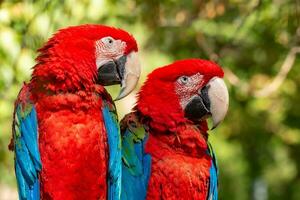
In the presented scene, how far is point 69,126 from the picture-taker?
3867 mm

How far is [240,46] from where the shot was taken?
7758 millimetres

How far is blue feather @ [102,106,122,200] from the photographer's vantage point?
3.94 metres

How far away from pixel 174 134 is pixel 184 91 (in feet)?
0.77

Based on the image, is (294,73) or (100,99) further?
(294,73)

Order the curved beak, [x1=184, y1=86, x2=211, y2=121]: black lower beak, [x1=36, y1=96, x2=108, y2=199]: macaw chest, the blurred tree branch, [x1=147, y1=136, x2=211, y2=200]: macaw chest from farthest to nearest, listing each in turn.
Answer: the blurred tree branch → [x1=184, y1=86, x2=211, y2=121]: black lower beak → [x1=147, y1=136, x2=211, y2=200]: macaw chest → the curved beak → [x1=36, y1=96, x2=108, y2=199]: macaw chest

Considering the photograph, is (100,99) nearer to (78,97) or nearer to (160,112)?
(78,97)

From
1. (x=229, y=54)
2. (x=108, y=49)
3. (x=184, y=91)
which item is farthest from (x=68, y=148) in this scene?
(x=229, y=54)

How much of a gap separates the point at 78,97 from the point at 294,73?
4.04 m

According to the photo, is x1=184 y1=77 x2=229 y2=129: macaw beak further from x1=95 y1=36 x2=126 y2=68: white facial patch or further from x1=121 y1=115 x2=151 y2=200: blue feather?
x1=95 y1=36 x2=126 y2=68: white facial patch

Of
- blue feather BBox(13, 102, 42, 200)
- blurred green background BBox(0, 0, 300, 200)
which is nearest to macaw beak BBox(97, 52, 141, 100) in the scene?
blue feather BBox(13, 102, 42, 200)

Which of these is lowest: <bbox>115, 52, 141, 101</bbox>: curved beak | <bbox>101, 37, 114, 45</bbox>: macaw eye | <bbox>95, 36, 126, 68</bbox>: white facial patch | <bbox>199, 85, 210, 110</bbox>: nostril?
<bbox>199, 85, 210, 110</bbox>: nostril

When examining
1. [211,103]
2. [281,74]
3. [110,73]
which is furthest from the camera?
[281,74]

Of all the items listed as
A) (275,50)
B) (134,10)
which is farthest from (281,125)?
(134,10)

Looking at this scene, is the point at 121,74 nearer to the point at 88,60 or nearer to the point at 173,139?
the point at 88,60
